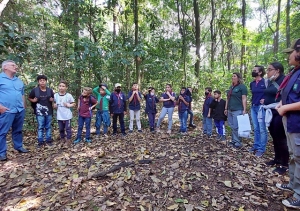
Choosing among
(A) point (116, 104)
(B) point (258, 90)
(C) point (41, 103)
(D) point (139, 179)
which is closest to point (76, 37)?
(A) point (116, 104)

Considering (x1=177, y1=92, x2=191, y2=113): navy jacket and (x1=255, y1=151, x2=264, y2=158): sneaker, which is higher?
(x1=177, y1=92, x2=191, y2=113): navy jacket

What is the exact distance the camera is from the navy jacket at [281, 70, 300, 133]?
8.59ft

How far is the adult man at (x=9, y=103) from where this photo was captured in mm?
4422

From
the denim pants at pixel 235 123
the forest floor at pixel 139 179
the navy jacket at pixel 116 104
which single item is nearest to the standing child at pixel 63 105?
the forest floor at pixel 139 179

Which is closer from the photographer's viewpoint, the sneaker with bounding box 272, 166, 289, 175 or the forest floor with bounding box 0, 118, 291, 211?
the forest floor with bounding box 0, 118, 291, 211

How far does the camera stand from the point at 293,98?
8.94 feet

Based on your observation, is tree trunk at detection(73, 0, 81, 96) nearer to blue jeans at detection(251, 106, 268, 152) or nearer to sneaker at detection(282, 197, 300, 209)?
blue jeans at detection(251, 106, 268, 152)

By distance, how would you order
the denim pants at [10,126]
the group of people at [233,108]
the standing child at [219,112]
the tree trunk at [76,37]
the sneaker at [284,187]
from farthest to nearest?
the tree trunk at [76,37]
the standing child at [219,112]
the denim pants at [10,126]
the sneaker at [284,187]
the group of people at [233,108]

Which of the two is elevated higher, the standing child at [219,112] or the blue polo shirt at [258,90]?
the blue polo shirt at [258,90]

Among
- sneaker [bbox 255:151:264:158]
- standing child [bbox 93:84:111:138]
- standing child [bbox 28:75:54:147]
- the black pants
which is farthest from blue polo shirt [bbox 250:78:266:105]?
standing child [bbox 28:75:54:147]

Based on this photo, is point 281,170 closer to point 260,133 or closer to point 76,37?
point 260,133

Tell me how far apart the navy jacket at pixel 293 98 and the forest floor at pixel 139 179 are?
1.11 meters

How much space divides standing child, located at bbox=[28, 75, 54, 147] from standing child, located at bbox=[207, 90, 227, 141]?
185 inches

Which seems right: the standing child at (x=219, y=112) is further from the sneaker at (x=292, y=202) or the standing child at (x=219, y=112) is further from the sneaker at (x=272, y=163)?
the sneaker at (x=292, y=202)
